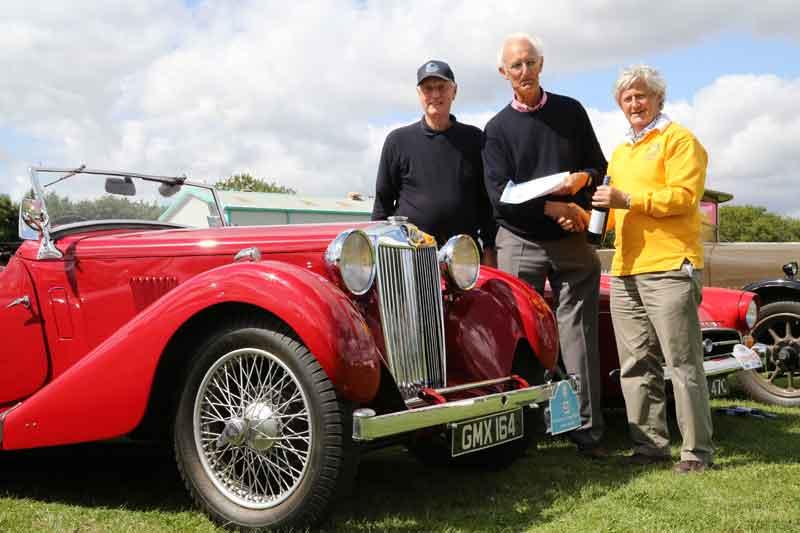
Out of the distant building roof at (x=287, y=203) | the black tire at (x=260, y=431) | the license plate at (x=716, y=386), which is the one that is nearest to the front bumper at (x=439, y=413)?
the black tire at (x=260, y=431)

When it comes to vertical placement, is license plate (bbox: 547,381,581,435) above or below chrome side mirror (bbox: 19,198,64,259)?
below

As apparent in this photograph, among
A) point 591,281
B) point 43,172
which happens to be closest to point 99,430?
point 43,172

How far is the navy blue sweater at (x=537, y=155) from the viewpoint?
4477 mm

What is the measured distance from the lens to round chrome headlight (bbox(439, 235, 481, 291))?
4.04 m

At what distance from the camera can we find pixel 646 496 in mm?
3613

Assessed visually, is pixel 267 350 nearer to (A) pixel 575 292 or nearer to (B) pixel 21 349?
(B) pixel 21 349

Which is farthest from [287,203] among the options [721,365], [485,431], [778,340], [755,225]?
[755,225]

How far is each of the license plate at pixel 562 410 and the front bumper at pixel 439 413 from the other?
0.04 metres

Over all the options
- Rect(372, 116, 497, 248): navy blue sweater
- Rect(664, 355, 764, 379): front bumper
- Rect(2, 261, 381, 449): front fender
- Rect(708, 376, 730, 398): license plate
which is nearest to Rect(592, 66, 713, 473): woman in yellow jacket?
Rect(372, 116, 497, 248): navy blue sweater

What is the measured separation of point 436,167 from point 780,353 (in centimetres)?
367

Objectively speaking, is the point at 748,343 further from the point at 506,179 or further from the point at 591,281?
the point at 506,179

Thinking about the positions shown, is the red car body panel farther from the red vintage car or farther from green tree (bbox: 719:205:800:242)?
green tree (bbox: 719:205:800:242)

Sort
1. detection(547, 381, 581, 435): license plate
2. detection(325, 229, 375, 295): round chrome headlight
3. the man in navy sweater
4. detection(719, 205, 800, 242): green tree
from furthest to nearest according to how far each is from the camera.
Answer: detection(719, 205, 800, 242): green tree → the man in navy sweater → detection(547, 381, 581, 435): license plate → detection(325, 229, 375, 295): round chrome headlight

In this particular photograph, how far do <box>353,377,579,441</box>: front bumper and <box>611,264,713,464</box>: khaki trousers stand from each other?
81 cm
